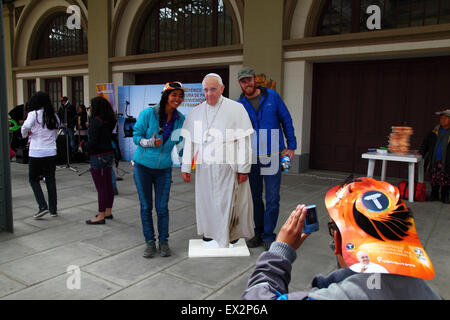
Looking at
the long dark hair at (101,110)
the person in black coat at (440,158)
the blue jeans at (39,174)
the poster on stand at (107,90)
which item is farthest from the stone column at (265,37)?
the blue jeans at (39,174)

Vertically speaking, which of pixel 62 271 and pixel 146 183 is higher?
pixel 146 183

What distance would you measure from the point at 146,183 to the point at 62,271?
3.75ft

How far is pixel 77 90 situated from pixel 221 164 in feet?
38.9

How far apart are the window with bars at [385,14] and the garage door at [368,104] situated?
0.77 metres

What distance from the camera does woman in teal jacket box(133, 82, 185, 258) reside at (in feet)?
12.3

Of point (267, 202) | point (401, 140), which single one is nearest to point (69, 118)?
point (267, 202)

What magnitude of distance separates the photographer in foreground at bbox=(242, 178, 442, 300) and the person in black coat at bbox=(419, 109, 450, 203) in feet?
19.7

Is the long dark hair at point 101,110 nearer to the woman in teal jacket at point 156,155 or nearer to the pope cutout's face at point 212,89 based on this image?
the woman in teal jacket at point 156,155

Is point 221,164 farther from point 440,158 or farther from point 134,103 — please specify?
point 134,103

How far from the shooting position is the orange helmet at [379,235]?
1047 mm

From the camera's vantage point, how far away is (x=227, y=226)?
384cm

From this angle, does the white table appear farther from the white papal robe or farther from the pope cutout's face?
the pope cutout's face
